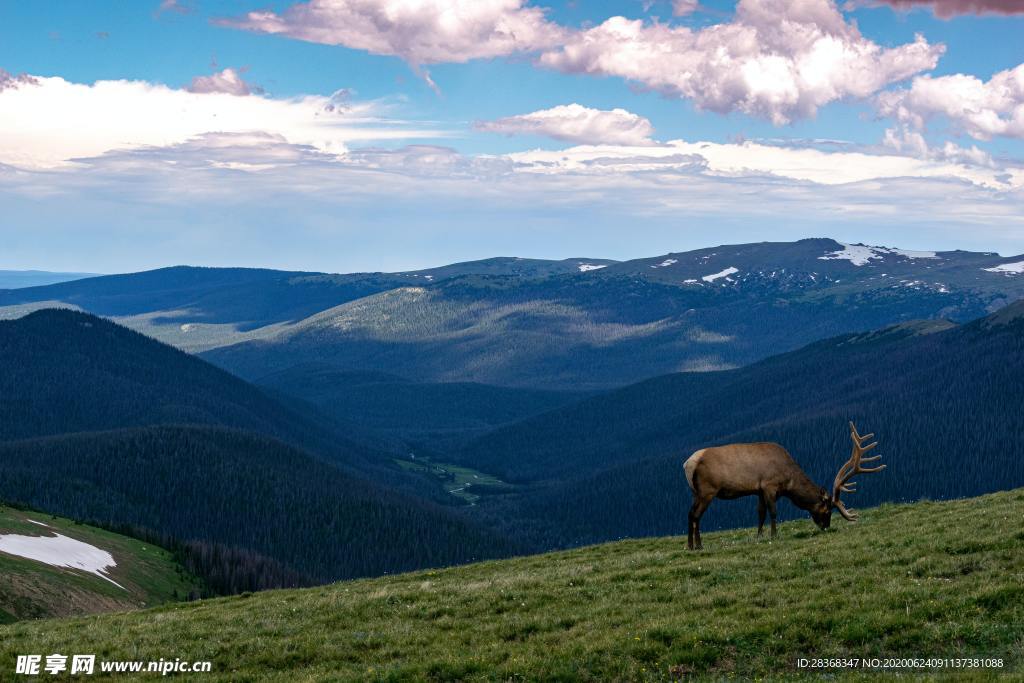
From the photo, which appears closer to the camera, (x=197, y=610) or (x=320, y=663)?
(x=320, y=663)

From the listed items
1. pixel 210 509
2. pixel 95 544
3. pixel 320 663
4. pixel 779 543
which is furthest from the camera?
pixel 210 509

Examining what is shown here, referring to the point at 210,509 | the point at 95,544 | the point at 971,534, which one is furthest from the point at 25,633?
the point at 210,509

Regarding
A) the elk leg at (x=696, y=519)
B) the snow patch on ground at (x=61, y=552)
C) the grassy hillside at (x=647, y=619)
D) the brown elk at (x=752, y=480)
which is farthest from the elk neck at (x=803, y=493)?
the snow patch on ground at (x=61, y=552)

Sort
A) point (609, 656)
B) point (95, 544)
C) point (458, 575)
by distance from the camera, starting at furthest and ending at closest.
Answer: point (95, 544)
point (458, 575)
point (609, 656)

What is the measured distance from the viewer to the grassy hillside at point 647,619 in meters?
24.7

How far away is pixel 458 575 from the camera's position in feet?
136

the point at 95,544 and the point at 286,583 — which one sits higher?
the point at 95,544

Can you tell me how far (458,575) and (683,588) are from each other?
1296cm

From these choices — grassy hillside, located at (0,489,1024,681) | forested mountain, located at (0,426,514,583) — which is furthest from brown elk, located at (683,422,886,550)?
forested mountain, located at (0,426,514,583)

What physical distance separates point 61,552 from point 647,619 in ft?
176

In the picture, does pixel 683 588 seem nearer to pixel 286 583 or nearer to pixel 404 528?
pixel 286 583

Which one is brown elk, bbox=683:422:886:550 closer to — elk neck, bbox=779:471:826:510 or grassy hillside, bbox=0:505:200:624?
elk neck, bbox=779:471:826:510

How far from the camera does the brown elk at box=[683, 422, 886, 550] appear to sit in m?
38.0

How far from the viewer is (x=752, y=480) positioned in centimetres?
3862
